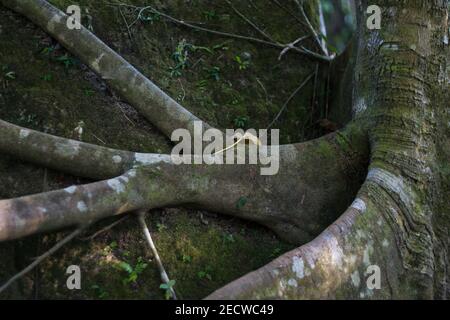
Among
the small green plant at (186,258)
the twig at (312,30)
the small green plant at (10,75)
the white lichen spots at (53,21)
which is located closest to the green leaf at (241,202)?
the small green plant at (186,258)

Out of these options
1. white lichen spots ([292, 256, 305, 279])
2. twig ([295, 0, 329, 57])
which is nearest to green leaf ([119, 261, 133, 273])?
white lichen spots ([292, 256, 305, 279])

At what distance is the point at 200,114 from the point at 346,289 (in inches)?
83.2

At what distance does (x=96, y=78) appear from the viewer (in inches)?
187

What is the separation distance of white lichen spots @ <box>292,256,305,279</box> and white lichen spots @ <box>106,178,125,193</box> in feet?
3.88

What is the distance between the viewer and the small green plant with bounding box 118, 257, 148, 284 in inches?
138

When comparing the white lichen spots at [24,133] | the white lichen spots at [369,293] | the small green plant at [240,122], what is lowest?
the white lichen spots at [369,293]

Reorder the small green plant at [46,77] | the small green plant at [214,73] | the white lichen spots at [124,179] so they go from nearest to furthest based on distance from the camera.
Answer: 1. the white lichen spots at [124,179]
2. the small green plant at [46,77]
3. the small green plant at [214,73]

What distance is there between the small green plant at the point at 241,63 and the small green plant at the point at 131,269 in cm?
252

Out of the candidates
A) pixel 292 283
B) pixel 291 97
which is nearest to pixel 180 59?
pixel 291 97

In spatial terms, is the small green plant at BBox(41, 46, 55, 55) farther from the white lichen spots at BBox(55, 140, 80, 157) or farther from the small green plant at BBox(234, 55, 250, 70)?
the small green plant at BBox(234, 55, 250, 70)

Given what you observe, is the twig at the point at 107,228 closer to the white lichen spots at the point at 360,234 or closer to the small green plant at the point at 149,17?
the white lichen spots at the point at 360,234

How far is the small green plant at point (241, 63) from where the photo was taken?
545cm

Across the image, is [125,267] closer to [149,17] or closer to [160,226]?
[160,226]

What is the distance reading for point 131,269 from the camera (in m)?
3.55
